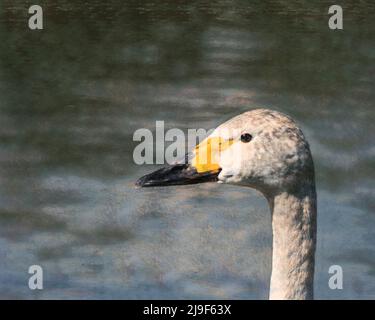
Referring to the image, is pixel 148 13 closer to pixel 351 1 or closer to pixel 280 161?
pixel 351 1

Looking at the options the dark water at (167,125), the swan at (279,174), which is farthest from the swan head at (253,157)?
the dark water at (167,125)

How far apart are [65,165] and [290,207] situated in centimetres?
379

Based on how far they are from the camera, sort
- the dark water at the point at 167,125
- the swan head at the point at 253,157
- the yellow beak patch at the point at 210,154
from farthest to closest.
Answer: the dark water at the point at 167,125
the yellow beak patch at the point at 210,154
the swan head at the point at 253,157

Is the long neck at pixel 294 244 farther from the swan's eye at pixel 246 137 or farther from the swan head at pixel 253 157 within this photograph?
the swan's eye at pixel 246 137

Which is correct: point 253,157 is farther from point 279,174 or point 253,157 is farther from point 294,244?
point 294,244

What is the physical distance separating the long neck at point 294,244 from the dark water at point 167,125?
2.26 metres

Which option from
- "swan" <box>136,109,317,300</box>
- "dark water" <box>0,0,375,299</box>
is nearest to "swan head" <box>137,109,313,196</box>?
"swan" <box>136,109,317,300</box>

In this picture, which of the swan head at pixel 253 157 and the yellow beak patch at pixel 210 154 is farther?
the yellow beak patch at pixel 210 154

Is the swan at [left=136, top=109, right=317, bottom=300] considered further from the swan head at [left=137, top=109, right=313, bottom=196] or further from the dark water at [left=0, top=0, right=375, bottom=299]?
the dark water at [left=0, top=0, right=375, bottom=299]

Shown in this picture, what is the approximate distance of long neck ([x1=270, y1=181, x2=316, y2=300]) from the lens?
5.66 meters

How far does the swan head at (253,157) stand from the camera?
5609 millimetres

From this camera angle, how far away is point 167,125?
959cm
